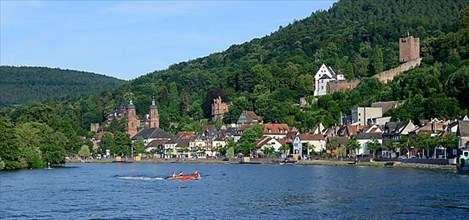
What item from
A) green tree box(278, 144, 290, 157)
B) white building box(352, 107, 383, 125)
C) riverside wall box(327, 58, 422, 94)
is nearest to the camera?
white building box(352, 107, 383, 125)

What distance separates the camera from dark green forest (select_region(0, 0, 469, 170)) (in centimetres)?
10450

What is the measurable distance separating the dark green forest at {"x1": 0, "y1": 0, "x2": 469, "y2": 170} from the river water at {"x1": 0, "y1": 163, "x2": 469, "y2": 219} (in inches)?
804

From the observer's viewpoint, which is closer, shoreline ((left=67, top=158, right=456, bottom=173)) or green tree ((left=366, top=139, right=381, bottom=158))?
shoreline ((left=67, top=158, right=456, bottom=173))

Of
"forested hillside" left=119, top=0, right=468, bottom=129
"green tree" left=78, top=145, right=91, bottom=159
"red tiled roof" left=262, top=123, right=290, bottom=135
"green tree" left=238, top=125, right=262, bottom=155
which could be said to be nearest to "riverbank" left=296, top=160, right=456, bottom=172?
"forested hillside" left=119, top=0, right=468, bottom=129

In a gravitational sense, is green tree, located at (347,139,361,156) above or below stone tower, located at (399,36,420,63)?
below

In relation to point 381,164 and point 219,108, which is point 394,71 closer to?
point 219,108

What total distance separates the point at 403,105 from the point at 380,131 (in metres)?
4.51

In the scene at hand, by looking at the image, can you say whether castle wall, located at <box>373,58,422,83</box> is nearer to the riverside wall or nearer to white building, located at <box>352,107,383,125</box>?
the riverside wall

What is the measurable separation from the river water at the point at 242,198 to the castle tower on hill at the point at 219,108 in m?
81.5

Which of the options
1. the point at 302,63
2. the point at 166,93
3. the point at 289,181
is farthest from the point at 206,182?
the point at 166,93

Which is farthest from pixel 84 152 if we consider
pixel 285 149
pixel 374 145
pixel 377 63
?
pixel 374 145

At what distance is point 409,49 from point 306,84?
57.2 ft

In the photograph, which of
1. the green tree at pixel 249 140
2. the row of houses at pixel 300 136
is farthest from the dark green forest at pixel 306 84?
the green tree at pixel 249 140

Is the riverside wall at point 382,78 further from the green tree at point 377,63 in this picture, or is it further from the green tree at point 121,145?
the green tree at point 121,145
